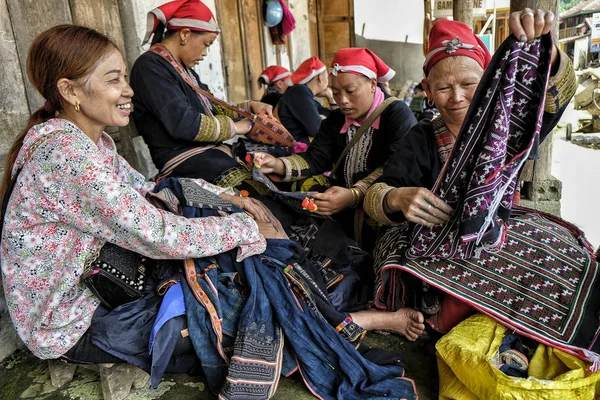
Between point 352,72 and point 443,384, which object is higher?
point 352,72

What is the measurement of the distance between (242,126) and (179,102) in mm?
547

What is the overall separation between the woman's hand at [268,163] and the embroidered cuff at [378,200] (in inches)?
35.7

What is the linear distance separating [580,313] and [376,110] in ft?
5.16

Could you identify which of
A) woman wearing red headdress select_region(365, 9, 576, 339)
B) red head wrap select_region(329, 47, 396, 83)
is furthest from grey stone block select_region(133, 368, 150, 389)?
red head wrap select_region(329, 47, 396, 83)

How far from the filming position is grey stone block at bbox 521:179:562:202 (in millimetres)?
3861

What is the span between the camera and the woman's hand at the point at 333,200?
2691mm

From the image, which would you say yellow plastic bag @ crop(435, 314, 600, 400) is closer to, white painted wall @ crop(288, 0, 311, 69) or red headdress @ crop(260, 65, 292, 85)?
red headdress @ crop(260, 65, 292, 85)

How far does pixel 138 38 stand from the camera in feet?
13.2

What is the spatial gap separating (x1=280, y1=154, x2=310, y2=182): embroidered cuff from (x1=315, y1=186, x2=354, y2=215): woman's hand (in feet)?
1.35

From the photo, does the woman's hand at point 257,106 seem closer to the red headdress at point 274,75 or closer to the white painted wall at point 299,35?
the red headdress at point 274,75

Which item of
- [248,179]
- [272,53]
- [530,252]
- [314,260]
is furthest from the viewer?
[272,53]

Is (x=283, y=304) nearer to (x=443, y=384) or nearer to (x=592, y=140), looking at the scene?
(x=443, y=384)

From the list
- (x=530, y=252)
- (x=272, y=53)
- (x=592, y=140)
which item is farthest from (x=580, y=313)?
(x=592, y=140)

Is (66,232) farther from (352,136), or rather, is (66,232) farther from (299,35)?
(299,35)
